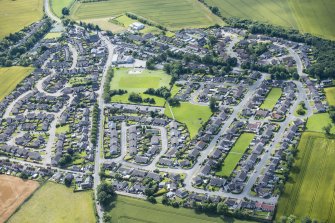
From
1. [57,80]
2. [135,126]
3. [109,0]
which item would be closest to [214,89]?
[135,126]

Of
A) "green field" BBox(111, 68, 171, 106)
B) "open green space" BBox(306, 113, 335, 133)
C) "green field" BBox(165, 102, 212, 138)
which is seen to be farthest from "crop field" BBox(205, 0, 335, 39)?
"green field" BBox(165, 102, 212, 138)

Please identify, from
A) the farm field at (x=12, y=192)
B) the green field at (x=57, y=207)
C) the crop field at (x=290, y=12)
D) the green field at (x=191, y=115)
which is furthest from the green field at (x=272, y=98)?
the farm field at (x=12, y=192)

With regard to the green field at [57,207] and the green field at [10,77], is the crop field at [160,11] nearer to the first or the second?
the green field at [10,77]

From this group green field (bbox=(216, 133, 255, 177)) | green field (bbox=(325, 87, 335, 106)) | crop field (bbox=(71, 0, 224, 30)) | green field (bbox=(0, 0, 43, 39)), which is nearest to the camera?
green field (bbox=(216, 133, 255, 177))

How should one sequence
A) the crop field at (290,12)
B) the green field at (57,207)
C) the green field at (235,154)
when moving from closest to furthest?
the green field at (57,207), the green field at (235,154), the crop field at (290,12)

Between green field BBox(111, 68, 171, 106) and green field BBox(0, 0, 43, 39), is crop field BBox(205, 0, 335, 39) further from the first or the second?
green field BBox(0, 0, 43, 39)

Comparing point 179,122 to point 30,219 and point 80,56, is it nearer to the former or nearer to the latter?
point 30,219

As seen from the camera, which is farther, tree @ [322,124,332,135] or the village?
tree @ [322,124,332,135]
